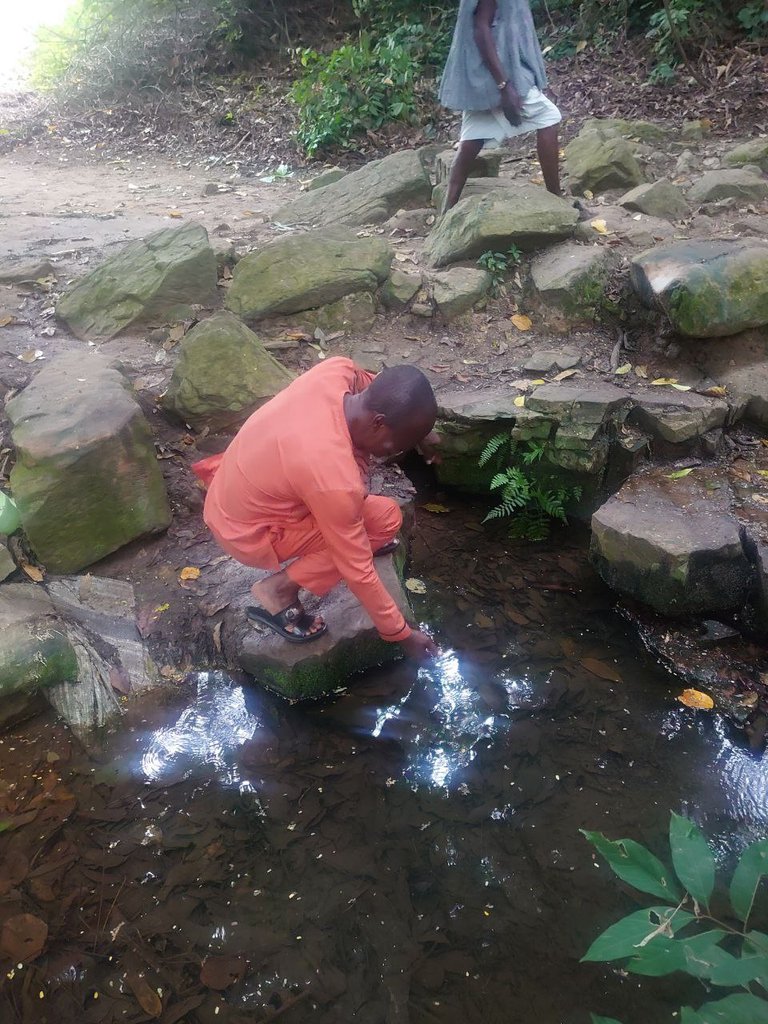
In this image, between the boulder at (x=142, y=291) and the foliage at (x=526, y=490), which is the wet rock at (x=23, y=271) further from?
the foliage at (x=526, y=490)

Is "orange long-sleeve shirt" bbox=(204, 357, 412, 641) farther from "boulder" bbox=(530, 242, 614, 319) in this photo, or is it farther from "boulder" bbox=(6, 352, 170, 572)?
"boulder" bbox=(530, 242, 614, 319)

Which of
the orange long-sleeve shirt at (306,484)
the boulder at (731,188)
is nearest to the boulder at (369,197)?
the boulder at (731,188)

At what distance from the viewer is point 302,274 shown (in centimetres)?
438

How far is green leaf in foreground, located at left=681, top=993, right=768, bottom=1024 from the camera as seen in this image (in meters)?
0.81

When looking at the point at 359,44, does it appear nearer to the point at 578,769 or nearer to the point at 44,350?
the point at 44,350

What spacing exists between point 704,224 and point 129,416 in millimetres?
3791

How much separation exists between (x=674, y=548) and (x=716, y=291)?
1.49m

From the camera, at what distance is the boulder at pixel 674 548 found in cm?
297

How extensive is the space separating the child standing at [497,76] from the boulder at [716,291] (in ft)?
4.69

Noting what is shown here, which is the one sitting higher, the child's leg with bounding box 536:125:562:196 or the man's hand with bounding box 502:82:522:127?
the man's hand with bounding box 502:82:522:127

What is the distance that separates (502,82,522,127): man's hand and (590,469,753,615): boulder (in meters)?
2.53

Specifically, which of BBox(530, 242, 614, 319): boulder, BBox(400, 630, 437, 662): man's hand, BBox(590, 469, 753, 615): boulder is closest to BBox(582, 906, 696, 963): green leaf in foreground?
BBox(400, 630, 437, 662): man's hand

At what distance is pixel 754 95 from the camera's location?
6621 millimetres

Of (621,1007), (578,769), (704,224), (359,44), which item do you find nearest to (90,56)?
(359,44)
